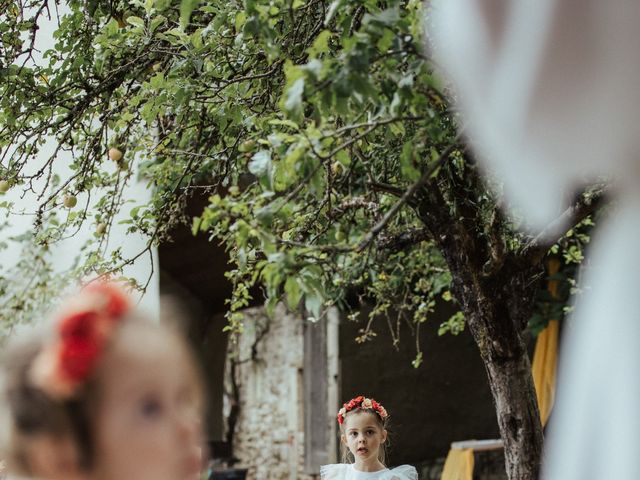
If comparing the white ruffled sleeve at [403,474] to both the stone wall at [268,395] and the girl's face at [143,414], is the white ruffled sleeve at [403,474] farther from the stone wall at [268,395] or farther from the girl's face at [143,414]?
the stone wall at [268,395]

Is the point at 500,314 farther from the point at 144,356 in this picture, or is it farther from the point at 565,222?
the point at 144,356

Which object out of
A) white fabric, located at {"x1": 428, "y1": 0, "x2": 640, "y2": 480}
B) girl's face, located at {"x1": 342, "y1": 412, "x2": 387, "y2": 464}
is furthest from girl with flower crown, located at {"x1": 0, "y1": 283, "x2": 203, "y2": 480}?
girl's face, located at {"x1": 342, "y1": 412, "x2": 387, "y2": 464}

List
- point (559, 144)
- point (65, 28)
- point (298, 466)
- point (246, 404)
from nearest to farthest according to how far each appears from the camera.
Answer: point (559, 144)
point (65, 28)
point (298, 466)
point (246, 404)

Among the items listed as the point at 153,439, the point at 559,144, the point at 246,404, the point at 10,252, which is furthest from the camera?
the point at 246,404

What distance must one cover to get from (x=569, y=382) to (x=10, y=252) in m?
7.64

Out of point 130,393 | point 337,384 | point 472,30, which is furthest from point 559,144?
point 337,384

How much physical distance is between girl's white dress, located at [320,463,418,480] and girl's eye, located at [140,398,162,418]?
344 cm

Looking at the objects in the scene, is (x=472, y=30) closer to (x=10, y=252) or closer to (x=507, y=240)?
(x=507, y=240)

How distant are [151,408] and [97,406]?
3.1 inches

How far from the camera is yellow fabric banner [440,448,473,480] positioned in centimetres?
678

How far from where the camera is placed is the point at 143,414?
1202mm

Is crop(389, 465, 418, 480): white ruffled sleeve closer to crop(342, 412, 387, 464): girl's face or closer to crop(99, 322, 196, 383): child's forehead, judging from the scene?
crop(342, 412, 387, 464): girl's face

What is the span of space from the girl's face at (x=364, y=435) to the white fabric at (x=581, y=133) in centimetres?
354

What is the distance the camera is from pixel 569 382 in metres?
1.18
